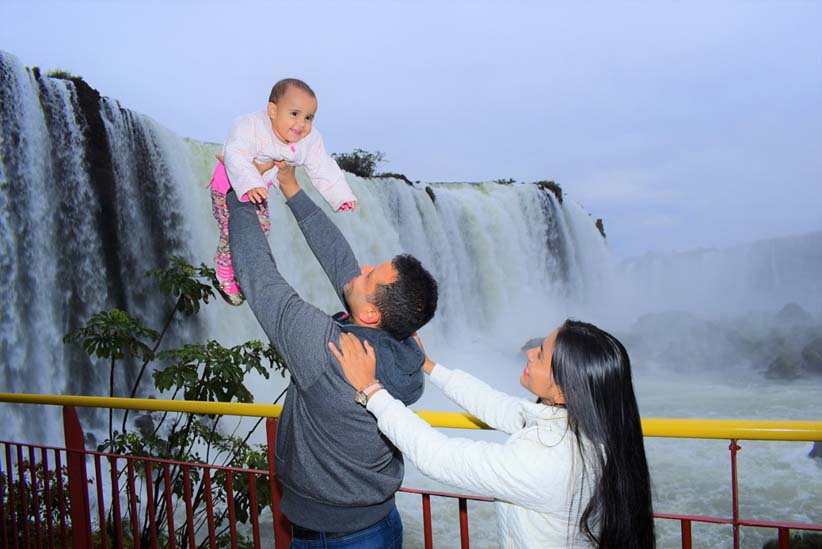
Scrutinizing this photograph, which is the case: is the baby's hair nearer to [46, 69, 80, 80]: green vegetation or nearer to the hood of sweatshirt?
the hood of sweatshirt

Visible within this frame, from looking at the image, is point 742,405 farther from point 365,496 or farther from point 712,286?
point 365,496

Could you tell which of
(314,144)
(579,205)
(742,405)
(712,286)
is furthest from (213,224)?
(712,286)

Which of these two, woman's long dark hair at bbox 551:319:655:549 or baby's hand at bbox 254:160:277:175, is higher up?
baby's hand at bbox 254:160:277:175

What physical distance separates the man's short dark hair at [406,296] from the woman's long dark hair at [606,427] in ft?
0.80

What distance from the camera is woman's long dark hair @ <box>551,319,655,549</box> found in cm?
101

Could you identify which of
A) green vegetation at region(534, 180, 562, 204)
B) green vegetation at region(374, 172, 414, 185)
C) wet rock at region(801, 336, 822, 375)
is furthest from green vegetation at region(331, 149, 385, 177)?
wet rock at region(801, 336, 822, 375)

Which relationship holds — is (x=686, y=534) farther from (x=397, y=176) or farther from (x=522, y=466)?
(x=397, y=176)

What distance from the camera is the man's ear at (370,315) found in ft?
3.57

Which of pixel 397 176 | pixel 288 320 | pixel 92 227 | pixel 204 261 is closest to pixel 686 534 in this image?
pixel 288 320

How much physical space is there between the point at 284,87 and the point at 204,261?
244 inches

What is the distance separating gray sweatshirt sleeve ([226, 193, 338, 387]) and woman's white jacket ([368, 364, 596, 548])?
12 cm

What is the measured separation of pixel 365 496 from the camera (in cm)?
110

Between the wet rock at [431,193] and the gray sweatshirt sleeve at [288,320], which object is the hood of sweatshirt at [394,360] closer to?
the gray sweatshirt sleeve at [288,320]

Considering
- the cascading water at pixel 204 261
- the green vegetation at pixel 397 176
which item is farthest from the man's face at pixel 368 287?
the green vegetation at pixel 397 176
